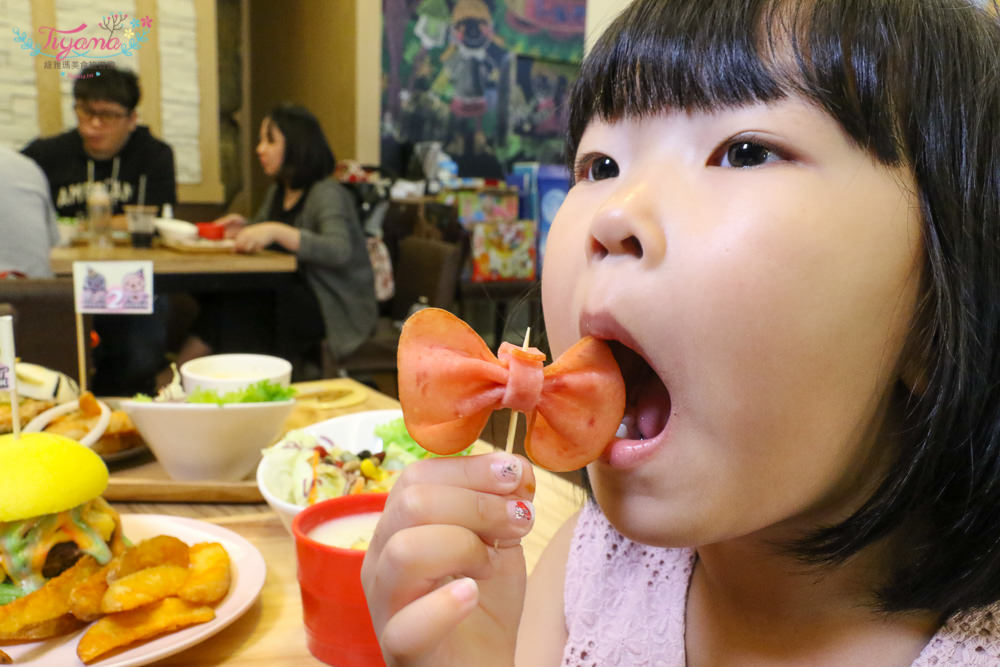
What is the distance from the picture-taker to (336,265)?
12.6ft

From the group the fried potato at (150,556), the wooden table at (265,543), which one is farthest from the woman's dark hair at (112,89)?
the fried potato at (150,556)

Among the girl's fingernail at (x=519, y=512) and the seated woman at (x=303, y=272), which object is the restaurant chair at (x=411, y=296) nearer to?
the seated woman at (x=303, y=272)

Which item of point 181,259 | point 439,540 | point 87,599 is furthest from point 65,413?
point 181,259

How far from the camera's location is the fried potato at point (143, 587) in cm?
80

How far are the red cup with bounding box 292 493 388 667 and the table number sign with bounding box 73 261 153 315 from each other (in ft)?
2.71

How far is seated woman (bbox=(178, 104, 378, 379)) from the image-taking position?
3.73 metres

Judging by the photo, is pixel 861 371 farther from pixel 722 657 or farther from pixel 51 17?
pixel 51 17

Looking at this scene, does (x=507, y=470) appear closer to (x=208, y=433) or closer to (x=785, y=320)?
(x=785, y=320)

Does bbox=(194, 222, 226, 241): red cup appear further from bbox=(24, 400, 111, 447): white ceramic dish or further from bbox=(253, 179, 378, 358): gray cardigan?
bbox=(24, 400, 111, 447): white ceramic dish

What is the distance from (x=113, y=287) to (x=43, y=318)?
1.05 feet

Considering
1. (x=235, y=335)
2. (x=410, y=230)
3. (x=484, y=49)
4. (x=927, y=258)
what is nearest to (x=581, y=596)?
(x=927, y=258)

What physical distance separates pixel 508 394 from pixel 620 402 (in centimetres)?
9

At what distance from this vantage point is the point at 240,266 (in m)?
3.35

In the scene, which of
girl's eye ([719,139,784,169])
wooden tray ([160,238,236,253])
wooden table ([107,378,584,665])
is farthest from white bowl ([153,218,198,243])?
girl's eye ([719,139,784,169])
